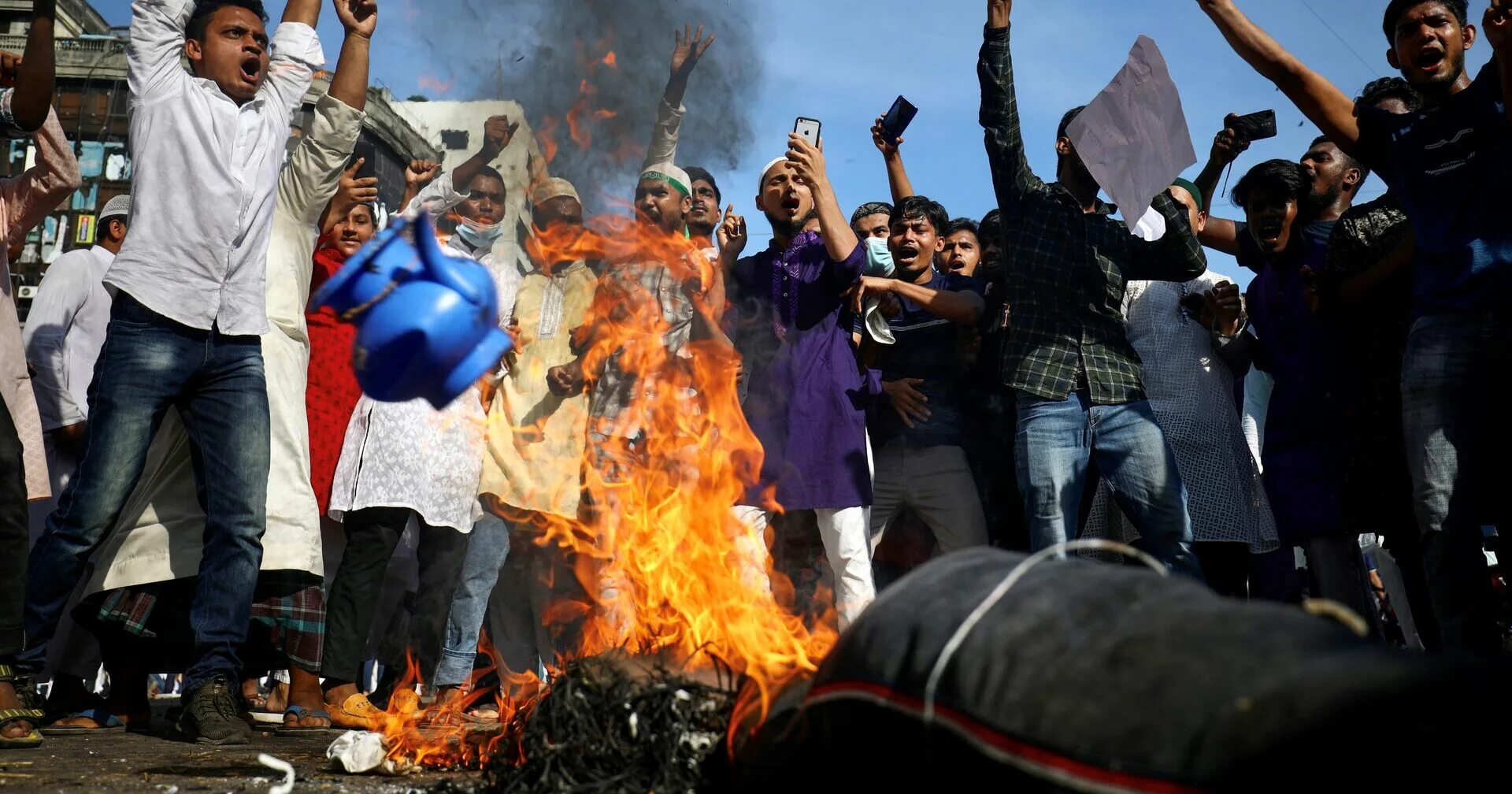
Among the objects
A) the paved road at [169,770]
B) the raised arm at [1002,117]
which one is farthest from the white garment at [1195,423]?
Answer: the paved road at [169,770]

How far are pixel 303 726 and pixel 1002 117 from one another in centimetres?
399

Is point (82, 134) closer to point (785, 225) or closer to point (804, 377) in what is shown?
point (785, 225)

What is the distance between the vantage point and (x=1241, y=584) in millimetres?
5461

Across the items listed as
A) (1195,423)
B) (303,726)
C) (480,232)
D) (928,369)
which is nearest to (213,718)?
(303,726)

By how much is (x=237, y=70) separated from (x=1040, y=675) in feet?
14.2

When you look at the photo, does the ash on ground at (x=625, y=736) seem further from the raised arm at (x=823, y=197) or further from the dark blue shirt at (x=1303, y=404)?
the dark blue shirt at (x=1303, y=404)

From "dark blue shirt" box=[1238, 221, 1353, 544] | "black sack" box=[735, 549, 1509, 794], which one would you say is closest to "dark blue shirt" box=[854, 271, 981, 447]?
"dark blue shirt" box=[1238, 221, 1353, 544]

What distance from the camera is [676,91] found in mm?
5285

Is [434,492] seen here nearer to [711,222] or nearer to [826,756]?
[711,222]

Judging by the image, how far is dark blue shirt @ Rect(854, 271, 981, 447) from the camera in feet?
18.3

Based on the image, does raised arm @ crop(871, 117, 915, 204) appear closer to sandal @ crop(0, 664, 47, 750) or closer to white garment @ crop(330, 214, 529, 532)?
white garment @ crop(330, 214, 529, 532)

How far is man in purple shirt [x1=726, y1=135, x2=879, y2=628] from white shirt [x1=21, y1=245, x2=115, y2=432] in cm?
351

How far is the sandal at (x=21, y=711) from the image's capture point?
3.83m

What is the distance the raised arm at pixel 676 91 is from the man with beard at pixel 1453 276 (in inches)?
106
